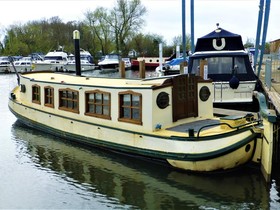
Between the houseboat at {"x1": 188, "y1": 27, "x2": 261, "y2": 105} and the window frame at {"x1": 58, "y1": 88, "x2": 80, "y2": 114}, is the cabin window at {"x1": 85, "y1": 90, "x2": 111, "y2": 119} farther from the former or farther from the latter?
the houseboat at {"x1": 188, "y1": 27, "x2": 261, "y2": 105}

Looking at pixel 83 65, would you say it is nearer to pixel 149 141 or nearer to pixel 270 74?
pixel 270 74

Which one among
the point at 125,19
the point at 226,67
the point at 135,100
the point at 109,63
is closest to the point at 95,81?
the point at 135,100

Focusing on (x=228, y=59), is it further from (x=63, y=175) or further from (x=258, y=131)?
(x=63, y=175)

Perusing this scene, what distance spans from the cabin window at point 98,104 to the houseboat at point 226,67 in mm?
4667

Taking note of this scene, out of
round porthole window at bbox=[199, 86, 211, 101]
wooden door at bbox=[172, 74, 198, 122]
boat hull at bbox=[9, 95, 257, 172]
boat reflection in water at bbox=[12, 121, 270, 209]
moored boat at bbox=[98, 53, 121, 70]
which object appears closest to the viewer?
boat reflection in water at bbox=[12, 121, 270, 209]

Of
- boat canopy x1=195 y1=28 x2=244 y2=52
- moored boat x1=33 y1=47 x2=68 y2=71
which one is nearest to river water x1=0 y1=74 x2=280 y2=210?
boat canopy x1=195 y1=28 x2=244 y2=52

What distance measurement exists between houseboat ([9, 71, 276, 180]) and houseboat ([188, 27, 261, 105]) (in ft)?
10.8

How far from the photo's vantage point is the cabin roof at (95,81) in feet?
40.0

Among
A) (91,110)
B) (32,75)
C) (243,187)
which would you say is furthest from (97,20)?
(243,187)

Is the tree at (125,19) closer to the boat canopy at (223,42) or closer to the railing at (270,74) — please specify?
the railing at (270,74)

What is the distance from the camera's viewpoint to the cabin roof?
480 inches

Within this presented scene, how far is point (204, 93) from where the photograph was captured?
12578 mm

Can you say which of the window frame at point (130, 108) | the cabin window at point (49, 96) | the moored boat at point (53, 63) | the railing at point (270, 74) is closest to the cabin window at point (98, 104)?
the window frame at point (130, 108)

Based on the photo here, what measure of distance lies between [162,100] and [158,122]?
650mm
